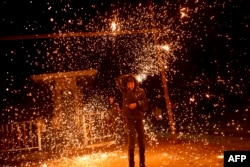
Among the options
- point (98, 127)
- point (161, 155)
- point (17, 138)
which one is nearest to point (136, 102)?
point (161, 155)

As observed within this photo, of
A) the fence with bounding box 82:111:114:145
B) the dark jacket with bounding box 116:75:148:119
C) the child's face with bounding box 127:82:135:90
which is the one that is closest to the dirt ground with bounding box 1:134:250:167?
the fence with bounding box 82:111:114:145

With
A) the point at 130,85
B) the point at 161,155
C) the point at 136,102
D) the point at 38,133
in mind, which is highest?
the point at 130,85

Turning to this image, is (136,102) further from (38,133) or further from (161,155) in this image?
(38,133)

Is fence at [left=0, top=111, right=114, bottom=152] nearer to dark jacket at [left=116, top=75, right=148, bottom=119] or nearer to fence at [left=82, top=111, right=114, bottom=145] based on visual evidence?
fence at [left=82, top=111, right=114, bottom=145]

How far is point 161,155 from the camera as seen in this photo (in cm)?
1009

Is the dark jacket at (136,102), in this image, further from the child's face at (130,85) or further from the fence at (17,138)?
the fence at (17,138)

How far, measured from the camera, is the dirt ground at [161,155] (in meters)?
8.94

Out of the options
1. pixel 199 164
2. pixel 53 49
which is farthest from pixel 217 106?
pixel 199 164

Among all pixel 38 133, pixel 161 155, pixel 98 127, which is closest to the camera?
pixel 161 155

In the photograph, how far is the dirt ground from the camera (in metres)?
8.94

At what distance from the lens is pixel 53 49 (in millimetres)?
22438

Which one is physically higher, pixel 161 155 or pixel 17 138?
pixel 17 138

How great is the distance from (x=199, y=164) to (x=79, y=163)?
12.0 feet

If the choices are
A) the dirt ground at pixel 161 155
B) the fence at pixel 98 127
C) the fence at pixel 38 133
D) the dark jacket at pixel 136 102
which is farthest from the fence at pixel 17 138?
the dark jacket at pixel 136 102
